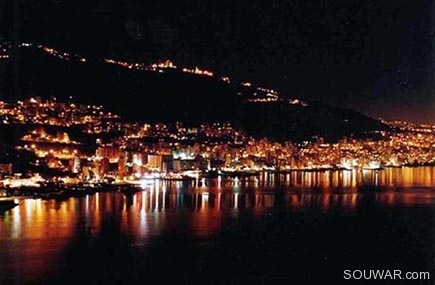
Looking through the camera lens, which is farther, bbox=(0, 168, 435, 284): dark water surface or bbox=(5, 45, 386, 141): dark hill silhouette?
bbox=(5, 45, 386, 141): dark hill silhouette

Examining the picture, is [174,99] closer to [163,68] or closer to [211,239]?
[163,68]

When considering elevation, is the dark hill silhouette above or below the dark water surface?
above

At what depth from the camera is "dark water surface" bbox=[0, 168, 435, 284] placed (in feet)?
19.6

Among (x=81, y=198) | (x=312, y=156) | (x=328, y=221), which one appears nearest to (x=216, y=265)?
(x=328, y=221)

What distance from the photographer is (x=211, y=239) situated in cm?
758

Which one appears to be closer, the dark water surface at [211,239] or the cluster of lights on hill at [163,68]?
the dark water surface at [211,239]

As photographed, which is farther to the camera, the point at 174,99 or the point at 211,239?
the point at 174,99

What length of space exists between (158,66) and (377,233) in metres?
17.0

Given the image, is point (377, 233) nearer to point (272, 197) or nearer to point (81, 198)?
point (272, 197)

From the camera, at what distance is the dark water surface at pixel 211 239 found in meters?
5.97

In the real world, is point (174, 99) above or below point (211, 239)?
above

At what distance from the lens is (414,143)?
104 ft

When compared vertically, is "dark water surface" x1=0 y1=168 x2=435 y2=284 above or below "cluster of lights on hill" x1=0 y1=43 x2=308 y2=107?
below

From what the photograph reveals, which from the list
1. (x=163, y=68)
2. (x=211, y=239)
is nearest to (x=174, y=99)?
(x=163, y=68)
